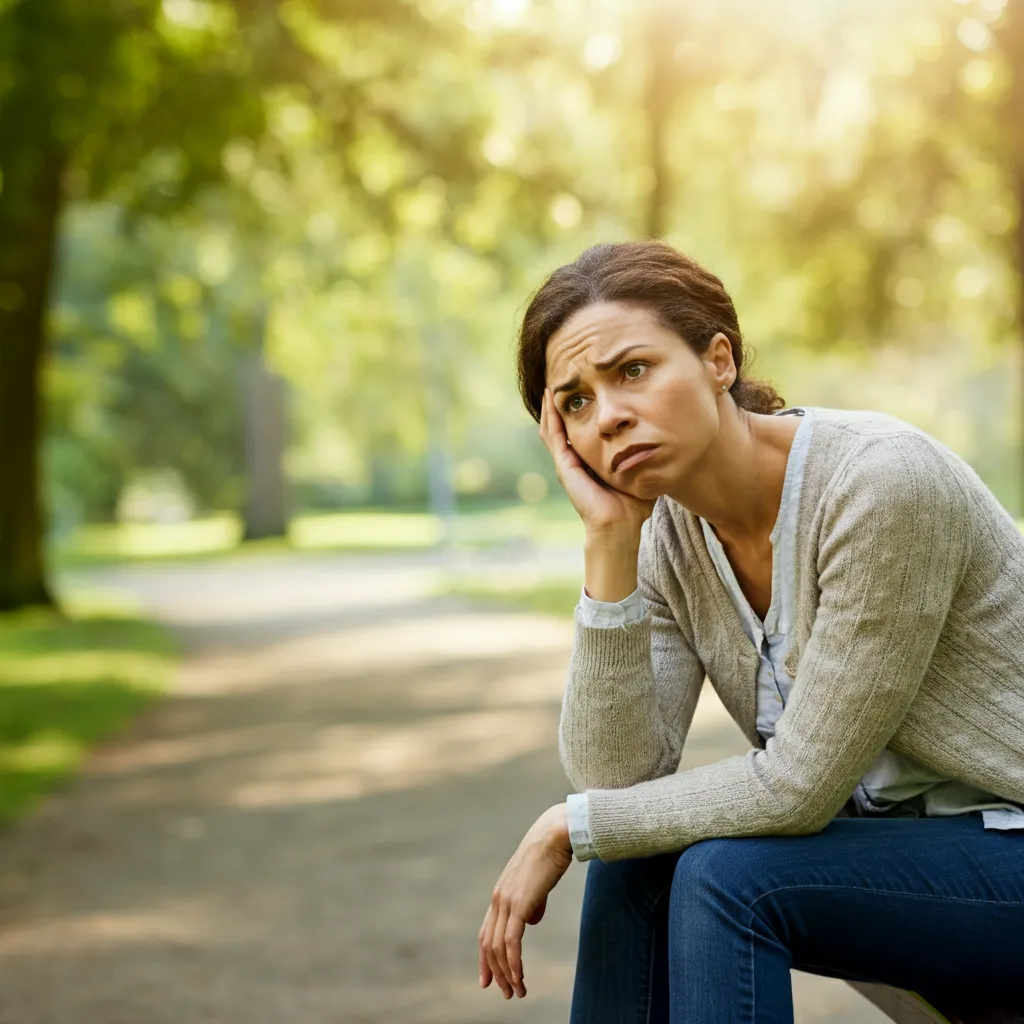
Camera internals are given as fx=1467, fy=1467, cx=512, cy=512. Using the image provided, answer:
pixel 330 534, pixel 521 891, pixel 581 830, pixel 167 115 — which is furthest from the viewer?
pixel 330 534

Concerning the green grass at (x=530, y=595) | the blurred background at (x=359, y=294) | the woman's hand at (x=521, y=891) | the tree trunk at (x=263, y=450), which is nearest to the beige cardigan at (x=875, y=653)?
the woman's hand at (x=521, y=891)

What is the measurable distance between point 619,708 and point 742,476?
442 mm

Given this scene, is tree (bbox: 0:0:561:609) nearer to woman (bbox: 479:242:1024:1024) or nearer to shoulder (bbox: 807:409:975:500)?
woman (bbox: 479:242:1024:1024)

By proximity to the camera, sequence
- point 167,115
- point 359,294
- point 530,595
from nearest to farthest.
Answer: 1. point 167,115
2. point 530,595
3. point 359,294

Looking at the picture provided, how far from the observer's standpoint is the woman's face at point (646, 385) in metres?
2.40

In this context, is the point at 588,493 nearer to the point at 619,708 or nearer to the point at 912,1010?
the point at 619,708

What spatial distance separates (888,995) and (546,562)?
875 inches

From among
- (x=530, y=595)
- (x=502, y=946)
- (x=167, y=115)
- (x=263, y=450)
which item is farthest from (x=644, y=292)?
(x=263, y=450)

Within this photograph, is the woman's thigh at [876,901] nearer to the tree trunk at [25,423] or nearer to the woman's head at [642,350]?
the woman's head at [642,350]

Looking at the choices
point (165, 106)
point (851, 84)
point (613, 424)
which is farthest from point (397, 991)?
point (851, 84)

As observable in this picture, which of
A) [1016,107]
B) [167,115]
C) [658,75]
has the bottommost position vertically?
[1016,107]

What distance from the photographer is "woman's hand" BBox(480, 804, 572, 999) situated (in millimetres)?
2430

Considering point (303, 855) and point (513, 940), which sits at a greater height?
point (513, 940)

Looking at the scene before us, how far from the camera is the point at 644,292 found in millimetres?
2418
